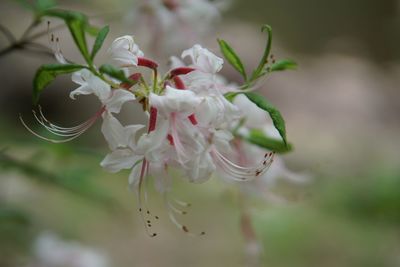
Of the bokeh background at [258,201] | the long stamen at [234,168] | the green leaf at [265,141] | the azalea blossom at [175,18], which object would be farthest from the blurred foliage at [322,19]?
the long stamen at [234,168]

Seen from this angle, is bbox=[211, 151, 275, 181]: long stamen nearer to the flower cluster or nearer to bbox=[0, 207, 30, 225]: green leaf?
the flower cluster

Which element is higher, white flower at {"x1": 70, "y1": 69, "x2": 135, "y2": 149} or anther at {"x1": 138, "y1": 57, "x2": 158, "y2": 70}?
anther at {"x1": 138, "y1": 57, "x2": 158, "y2": 70}

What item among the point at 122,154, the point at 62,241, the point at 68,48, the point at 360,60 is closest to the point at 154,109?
the point at 122,154

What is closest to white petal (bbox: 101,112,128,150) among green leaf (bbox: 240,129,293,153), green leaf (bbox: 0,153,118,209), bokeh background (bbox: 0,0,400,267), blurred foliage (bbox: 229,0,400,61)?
green leaf (bbox: 240,129,293,153)

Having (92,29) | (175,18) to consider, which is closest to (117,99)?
(92,29)

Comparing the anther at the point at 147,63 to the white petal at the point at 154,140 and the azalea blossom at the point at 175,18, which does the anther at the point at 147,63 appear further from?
the azalea blossom at the point at 175,18

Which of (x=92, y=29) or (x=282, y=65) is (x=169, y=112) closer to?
(x=282, y=65)
